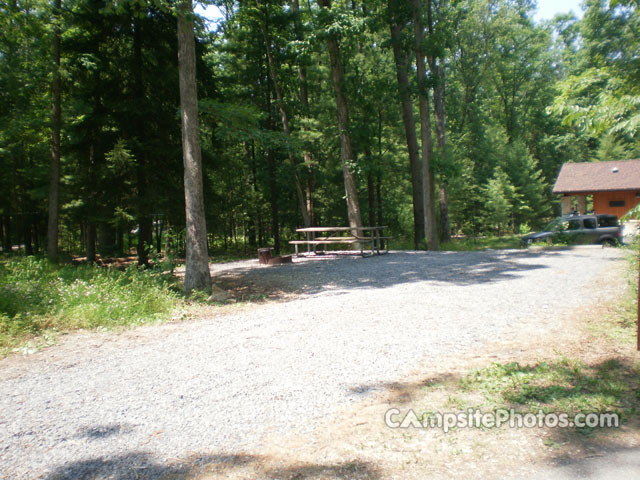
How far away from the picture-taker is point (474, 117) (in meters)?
33.3

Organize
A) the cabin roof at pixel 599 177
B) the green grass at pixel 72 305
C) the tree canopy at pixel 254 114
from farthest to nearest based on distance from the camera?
the cabin roof at pixel 599 177
the tree canopy at pixel 254 114
the green grass at pixel 72 305

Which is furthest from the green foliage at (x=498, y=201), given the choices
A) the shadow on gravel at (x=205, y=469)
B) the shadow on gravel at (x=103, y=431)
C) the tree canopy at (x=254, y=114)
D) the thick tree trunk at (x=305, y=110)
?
the shadow on gravel at (x=103, y=431)

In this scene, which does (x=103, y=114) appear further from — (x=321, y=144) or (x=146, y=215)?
(x=321, y=144)

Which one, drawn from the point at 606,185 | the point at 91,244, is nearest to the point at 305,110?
the point at 91,244

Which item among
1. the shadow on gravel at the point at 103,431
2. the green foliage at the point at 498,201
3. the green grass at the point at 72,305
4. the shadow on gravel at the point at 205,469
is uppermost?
the green foliage at the point at 498,201

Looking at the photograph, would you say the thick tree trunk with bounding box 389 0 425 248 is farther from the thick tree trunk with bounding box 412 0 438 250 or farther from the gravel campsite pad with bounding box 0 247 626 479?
the gravel campsite pad with bounding box 0 247 626 479

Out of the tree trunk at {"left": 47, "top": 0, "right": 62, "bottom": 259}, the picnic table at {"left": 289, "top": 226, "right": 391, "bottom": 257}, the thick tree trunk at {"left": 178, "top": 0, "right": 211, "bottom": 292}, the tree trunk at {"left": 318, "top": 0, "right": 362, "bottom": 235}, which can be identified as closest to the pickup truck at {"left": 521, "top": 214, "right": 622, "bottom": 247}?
the picnic table at {"left": 289, "top": 226, "right": 391, "bottom": 257}

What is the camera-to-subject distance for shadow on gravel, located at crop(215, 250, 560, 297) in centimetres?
921

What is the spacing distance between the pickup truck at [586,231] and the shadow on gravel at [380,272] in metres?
3.69

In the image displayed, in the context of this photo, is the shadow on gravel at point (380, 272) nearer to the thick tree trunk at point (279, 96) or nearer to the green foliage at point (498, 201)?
the thick tree trunk at point (279, 96)

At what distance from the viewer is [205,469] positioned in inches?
105

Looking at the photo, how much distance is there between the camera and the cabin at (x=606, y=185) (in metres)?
24.7

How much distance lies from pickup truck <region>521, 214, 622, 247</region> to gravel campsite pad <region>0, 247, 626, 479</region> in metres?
8.33

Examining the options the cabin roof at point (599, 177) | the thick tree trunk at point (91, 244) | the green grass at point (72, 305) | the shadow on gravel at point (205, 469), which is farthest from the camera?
the cabin roof at point (599, 177)
